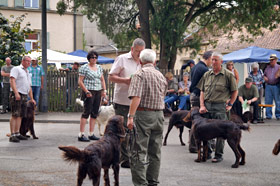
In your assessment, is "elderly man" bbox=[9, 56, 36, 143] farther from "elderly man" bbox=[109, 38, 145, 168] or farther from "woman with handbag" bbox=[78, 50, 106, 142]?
"elderly man" bbox=[109, 38, 145, 168]

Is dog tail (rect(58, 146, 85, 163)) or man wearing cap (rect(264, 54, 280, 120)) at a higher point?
man wearing cap (rect(264, 54, 280, 120))

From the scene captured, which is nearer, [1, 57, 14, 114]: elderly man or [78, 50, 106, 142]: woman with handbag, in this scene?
[78, 50, 106, 142]: woman with handbag

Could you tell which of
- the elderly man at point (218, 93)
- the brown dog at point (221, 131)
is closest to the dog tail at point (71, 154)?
the brown dog at point (221, 131)

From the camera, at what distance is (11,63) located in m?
19.1

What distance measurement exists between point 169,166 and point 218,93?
5.13ft

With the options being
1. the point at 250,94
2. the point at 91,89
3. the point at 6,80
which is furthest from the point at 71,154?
the point at 6,80

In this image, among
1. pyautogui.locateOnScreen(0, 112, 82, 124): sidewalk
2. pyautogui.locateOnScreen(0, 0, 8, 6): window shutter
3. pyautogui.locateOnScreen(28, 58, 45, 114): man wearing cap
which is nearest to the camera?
pyautogui.locateOnScreen(0, 112, 82, 124): sidewalk

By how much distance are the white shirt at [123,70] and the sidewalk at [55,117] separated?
8.24 metres

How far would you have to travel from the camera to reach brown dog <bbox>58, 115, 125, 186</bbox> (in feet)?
18.2

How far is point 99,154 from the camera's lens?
19.3 ft

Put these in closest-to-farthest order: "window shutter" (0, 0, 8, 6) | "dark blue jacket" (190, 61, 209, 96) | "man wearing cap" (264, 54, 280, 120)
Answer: "dark blue jacket" (190, 61, 209, 96) < "man wearing cap" (264, 54, 280, 120) < "window shutter" (0, 0, 8, 6)

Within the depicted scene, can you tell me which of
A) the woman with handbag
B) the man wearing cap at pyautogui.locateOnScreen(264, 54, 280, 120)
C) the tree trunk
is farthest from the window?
the woman with handbag

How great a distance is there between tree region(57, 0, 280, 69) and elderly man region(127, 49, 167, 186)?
13168 millimetres

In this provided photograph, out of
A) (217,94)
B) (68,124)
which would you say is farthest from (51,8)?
(217,94)
